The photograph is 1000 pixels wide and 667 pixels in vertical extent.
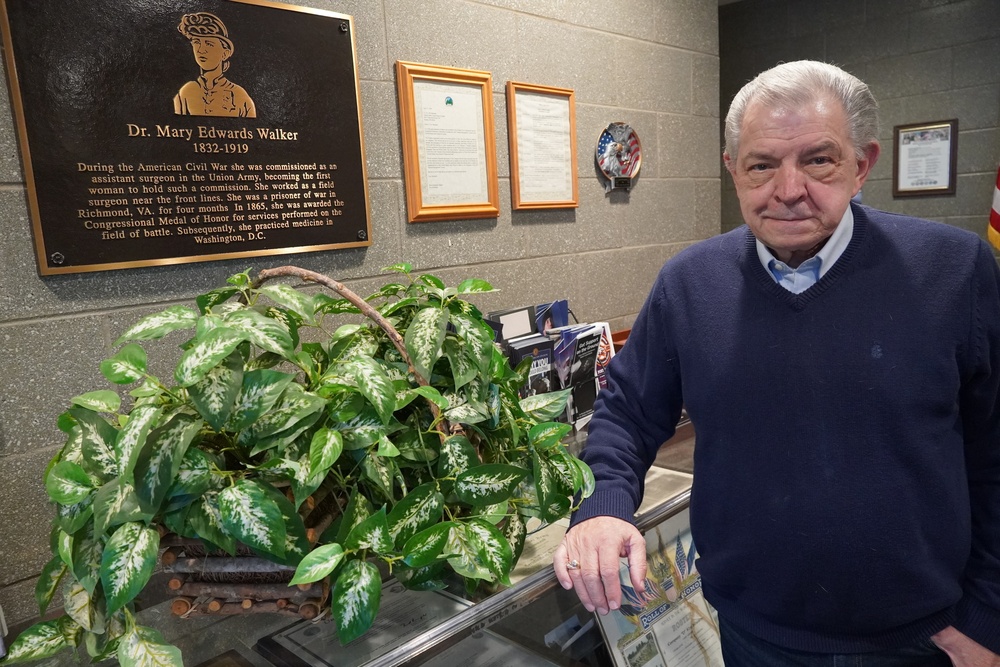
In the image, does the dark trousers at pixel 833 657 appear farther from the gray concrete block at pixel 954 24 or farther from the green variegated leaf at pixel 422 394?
the gray concrete block at pixel 954 24

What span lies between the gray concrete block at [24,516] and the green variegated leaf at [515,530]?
99 centimetres

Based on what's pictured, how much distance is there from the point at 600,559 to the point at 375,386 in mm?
435

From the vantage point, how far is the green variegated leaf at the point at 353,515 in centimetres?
86

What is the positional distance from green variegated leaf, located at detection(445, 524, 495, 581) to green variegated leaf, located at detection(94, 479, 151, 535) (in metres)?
0.34

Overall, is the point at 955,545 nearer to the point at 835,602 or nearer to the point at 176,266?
the point at 835,602

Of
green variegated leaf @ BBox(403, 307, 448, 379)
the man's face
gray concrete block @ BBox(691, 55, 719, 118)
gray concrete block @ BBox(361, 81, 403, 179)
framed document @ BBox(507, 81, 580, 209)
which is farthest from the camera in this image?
gray concrete block @ BBox(691, 55, 719, 118)

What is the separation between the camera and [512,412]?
3.52 feet

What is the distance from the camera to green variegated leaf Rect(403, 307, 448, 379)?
931 millimetres

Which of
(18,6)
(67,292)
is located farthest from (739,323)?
(18,6)

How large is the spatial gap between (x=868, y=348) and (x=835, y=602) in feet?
1.28

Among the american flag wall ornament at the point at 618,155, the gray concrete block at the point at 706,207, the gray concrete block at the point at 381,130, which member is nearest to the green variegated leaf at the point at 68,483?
the gray concrete block at the point at 381,130

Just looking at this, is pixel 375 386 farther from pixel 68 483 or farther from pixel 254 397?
pixel 68 483

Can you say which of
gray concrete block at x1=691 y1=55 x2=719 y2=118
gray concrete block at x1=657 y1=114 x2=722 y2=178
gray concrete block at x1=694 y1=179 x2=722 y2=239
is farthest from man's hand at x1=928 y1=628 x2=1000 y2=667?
gray concrete block at x1=691 y1=55 x2=719 y2=118

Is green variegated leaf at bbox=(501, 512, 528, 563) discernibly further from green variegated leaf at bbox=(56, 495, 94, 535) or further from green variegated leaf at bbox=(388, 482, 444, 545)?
green variegated leaf at bbox=(56, 495, 94, 535)
